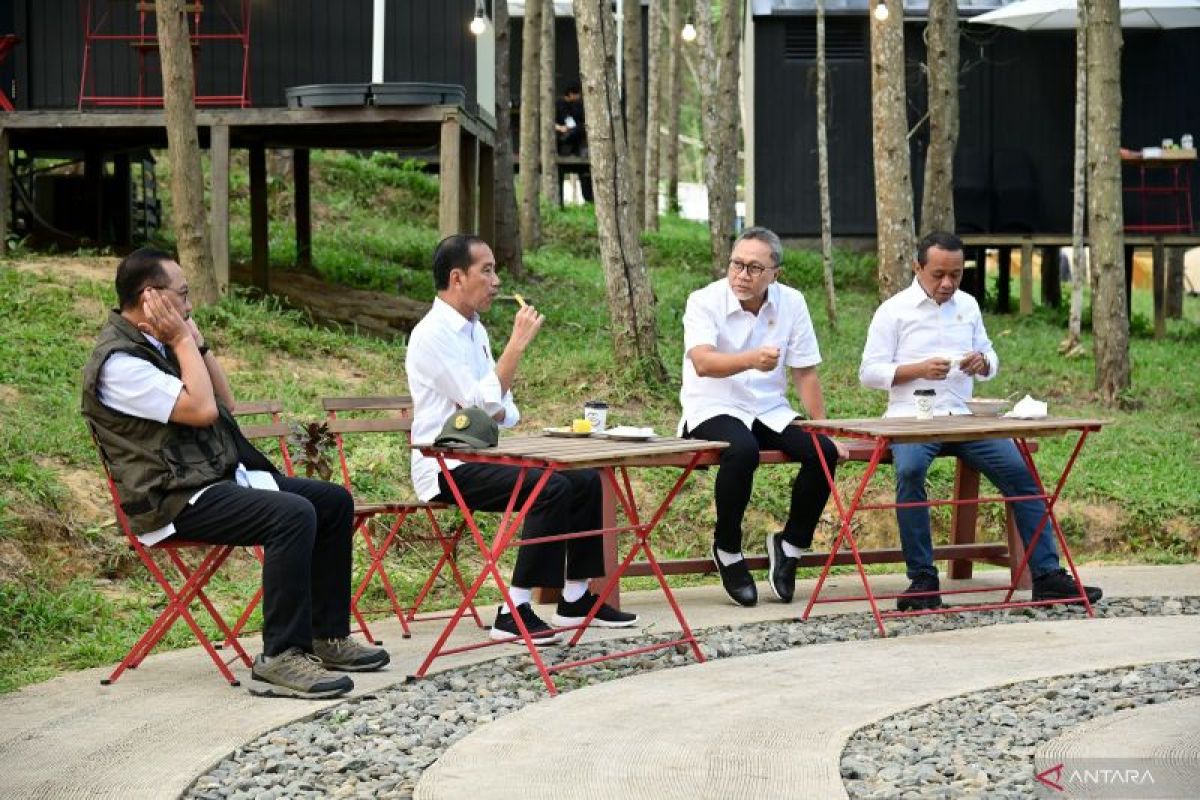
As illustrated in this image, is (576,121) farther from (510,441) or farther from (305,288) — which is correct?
(510,441)

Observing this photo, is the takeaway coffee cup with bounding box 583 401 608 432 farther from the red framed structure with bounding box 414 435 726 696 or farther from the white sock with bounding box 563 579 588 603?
the white sock with bounding box 563 579 588 603

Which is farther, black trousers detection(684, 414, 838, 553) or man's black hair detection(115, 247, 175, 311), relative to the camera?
black trousers detection(684, 414, 838, 553)

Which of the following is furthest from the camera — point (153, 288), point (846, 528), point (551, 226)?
point (551, 226)

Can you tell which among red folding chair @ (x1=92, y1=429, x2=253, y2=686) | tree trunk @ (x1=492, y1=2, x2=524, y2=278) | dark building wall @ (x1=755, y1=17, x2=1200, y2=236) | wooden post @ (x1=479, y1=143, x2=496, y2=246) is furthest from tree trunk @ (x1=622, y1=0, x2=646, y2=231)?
red folding chair @ (x1=92, y1=429, x2=253, y2=686)

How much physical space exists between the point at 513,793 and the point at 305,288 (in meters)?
12.3

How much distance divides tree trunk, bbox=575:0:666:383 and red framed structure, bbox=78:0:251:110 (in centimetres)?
457

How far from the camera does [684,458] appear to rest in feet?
22.9

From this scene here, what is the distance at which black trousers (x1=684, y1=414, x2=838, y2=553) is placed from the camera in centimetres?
735

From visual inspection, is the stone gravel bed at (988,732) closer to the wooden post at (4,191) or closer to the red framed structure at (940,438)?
the red framed structure at (940,438)

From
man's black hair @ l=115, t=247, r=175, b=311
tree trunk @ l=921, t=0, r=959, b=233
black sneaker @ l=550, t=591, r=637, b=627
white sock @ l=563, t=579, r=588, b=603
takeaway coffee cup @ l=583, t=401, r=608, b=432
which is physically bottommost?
black sneaker @ l=550, t=591, r=637, b=627

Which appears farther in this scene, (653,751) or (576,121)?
(576,121)

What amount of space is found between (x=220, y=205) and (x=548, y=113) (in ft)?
33.4

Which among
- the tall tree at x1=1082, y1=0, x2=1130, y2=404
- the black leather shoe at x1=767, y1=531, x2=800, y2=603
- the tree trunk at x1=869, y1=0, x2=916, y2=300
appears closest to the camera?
the black leather shoe at x1=767, y1=531, x2=800, y2=603

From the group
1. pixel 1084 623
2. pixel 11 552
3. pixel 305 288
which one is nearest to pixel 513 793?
pixel 1084 623
